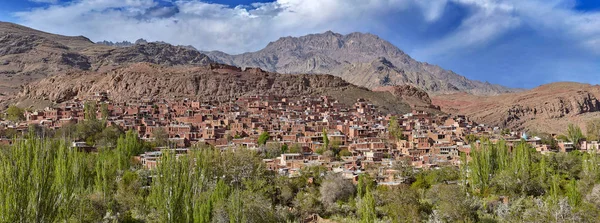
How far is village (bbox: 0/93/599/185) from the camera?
1626 inches

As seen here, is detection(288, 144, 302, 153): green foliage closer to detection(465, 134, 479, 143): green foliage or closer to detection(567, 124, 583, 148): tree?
detection(465, 134, 479, 143): green foliage

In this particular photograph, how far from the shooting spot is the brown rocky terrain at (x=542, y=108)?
9176 centimetres

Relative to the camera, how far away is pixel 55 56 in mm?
144250

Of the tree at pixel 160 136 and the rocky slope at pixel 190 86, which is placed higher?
the rocky slope at pixel 190 86

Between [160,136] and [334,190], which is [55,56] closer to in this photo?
[160,136]

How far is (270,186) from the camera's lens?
3044 cm

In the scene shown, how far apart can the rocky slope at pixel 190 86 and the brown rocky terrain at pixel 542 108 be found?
18407 mm

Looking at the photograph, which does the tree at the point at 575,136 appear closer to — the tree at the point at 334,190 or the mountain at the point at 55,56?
the tree at the point at 334,190

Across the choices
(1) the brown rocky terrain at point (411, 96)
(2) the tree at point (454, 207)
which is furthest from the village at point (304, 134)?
(1) the brown rocky terrain at point (411, 96)

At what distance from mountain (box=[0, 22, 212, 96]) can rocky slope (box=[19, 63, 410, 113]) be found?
2586cm

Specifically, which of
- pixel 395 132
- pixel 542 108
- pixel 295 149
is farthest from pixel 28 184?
pixel 542 108

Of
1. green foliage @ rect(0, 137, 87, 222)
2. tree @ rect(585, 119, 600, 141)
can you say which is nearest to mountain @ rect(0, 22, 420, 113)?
tree @ rect(585, 119, 600, 141)

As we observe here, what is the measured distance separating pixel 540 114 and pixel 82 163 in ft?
304

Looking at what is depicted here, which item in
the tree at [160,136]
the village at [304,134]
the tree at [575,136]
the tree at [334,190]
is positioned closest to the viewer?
the tree at [334,190]
